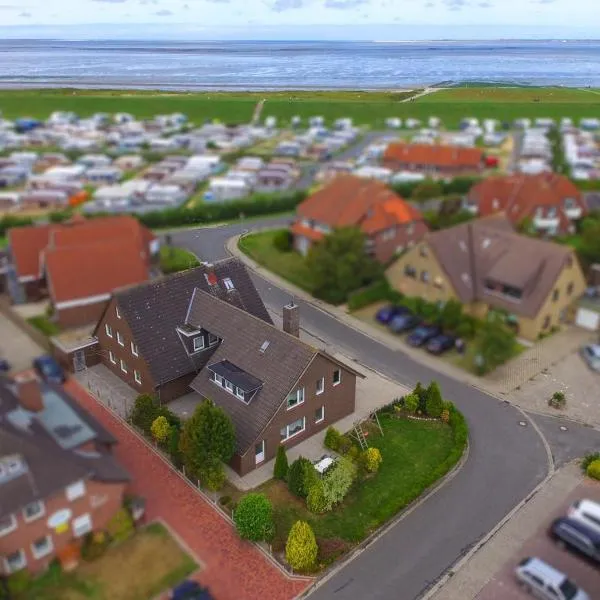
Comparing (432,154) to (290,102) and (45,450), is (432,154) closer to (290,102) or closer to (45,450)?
(290,102)

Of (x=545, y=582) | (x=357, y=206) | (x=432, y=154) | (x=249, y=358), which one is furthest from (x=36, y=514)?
(x=432, y=154)

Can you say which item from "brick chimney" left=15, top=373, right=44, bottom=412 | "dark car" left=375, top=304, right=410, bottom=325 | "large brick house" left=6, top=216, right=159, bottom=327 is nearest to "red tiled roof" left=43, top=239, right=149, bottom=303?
"large brick house" left=6, top=216, right=159, bottom=327

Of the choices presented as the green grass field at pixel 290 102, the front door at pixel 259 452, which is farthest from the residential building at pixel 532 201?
the front door at pixel 259 452

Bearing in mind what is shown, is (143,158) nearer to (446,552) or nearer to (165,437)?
(165,437)

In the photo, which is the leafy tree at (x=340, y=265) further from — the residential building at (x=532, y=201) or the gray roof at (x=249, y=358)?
the gray roof at (x=249, y=358)

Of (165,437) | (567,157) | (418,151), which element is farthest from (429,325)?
(567,157)

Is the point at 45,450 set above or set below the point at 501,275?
above

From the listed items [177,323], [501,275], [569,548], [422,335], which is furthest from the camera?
[501,275]
